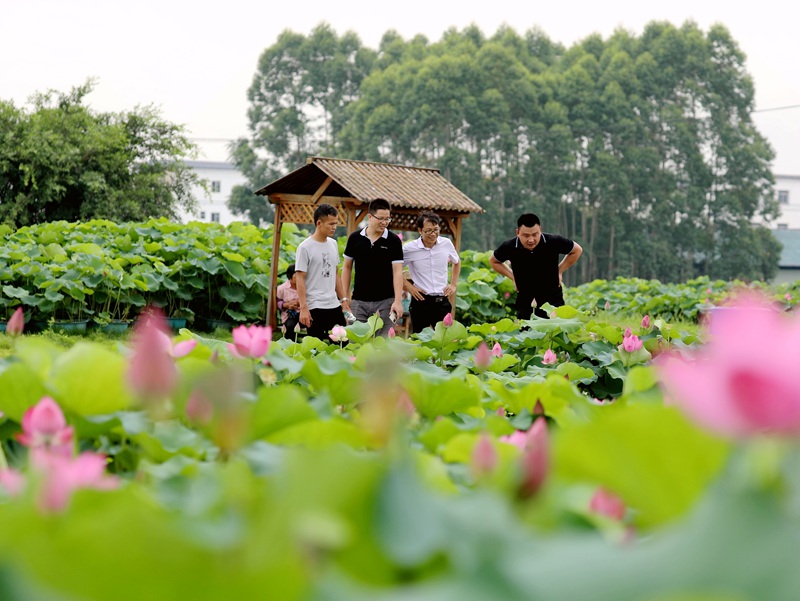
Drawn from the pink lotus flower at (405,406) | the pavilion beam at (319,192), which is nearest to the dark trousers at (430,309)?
the pavilion beam at (319,192)

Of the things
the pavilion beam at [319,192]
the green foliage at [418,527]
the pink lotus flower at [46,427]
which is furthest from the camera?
the pavilion beam at [319,192]

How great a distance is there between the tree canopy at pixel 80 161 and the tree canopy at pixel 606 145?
71.8ft

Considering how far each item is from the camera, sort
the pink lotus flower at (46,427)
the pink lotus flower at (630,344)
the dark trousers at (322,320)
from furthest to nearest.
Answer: the dark trousers at (322,320)
the pink lotus flower at (630,344)
the pink lotus flower at (46,427)

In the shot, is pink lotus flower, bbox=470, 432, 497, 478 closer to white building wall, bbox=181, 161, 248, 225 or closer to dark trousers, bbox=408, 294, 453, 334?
dark trousers, bbox=408, 294, 453, 334

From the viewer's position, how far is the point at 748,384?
542 millimetres

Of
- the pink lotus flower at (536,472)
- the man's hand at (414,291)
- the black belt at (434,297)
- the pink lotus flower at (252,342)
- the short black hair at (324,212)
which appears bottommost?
the black belt at (434,297)

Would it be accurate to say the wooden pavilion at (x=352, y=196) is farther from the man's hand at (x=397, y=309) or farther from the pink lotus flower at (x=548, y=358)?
the pink lotus flower at (x=548, y=358)

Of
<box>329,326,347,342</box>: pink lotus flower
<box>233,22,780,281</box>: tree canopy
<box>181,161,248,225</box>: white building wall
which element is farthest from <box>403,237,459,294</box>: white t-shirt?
<box>181,161,248,225</box>: white building wall

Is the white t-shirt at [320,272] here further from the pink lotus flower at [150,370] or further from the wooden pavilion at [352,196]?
the pink lotus flower at [150,370]

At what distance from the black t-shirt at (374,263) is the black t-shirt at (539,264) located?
2.99 ft

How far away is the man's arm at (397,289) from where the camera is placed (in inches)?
286

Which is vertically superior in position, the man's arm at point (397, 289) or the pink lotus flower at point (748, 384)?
the pink lotus flower at point (748, 384)

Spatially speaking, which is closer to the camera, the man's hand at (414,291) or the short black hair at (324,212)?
the short black hair at (324,212)

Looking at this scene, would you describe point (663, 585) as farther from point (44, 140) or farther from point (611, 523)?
point (44, 140)
